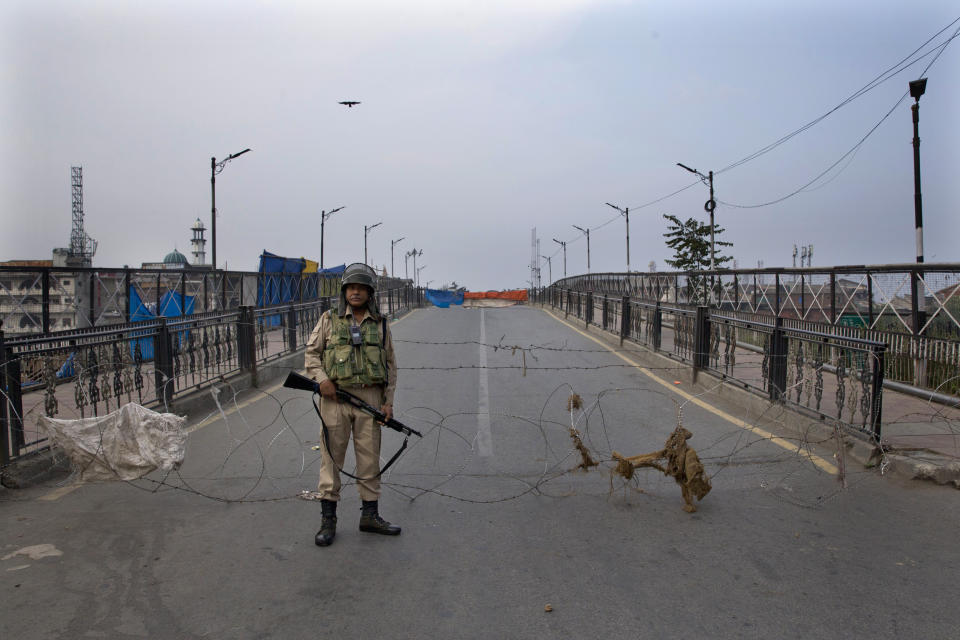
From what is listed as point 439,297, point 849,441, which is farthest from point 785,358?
point 439,297

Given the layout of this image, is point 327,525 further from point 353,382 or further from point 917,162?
point 917,162

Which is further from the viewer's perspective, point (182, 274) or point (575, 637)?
point (182, 274)

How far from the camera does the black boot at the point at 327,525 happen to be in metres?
4.21

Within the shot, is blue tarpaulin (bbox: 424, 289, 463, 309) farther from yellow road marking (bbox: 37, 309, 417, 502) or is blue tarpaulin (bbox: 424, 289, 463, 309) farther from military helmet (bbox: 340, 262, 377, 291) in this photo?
military helmet (bbox: 340, 262, 377, 291)

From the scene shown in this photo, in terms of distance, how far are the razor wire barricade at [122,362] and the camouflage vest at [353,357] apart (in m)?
2.97

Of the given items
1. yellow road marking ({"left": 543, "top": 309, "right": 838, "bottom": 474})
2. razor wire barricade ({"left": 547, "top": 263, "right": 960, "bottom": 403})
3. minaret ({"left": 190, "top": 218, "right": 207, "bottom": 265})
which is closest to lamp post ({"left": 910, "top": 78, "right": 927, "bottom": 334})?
razor wire barricade ({"left": 547, "top": 263, "right": 960, "bottom": 403})

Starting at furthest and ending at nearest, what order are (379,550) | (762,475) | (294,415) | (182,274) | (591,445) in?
(182,274), (294,415), (591,445), (762,475), (379,550)

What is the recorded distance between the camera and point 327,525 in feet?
14.1

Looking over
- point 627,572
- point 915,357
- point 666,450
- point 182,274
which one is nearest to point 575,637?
point 627,572

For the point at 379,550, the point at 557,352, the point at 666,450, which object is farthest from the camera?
the point at 557,352

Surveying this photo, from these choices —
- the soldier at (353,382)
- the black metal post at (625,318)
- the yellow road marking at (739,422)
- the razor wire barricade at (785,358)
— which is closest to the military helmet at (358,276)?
the soldier at (353,382)

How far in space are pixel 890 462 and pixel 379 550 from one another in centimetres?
452

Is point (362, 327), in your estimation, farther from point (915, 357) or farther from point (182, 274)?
point (182, 274)

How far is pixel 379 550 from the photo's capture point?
13.6 feet
